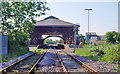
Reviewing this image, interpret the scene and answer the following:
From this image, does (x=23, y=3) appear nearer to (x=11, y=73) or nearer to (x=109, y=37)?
(x=11, y=73)

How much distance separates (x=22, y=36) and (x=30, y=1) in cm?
554

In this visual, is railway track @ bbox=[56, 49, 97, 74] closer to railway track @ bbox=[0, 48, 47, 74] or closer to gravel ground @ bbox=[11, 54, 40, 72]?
railway track @ bbox=[0, 48, 47, 74]

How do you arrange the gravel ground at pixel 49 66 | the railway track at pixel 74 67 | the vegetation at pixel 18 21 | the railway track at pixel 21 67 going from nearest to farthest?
the railway track at pixel 21 67, the railway track at pixel 74 67, the gravel ground at pixel 49 66, the vegetation at pixel 18 21

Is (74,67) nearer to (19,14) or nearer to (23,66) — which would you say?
(23,66)

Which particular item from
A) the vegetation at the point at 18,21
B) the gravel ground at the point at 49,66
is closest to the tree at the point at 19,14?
the vegetation at the point at 18,21

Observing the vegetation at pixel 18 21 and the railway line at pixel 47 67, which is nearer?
the railway line at pixel 47 67

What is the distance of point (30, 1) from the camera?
24375mm

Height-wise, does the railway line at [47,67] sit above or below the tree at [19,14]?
below

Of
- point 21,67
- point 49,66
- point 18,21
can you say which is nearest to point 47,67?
point 49,66

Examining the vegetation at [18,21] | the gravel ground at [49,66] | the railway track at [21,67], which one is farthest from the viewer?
A: the vegetation at [18,21]

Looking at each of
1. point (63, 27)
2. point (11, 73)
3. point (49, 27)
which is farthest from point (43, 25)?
point (11, 73)

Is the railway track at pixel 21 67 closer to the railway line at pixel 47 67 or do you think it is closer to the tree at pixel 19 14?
the railway line at pixel 47 67

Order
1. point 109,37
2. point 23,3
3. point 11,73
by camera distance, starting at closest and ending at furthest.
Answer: point 11,73 → point 23,3 → point 109,37

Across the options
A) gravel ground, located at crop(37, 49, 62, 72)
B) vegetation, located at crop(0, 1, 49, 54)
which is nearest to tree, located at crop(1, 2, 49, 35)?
vegetation, located at crop(0, 1, 49, 54)
